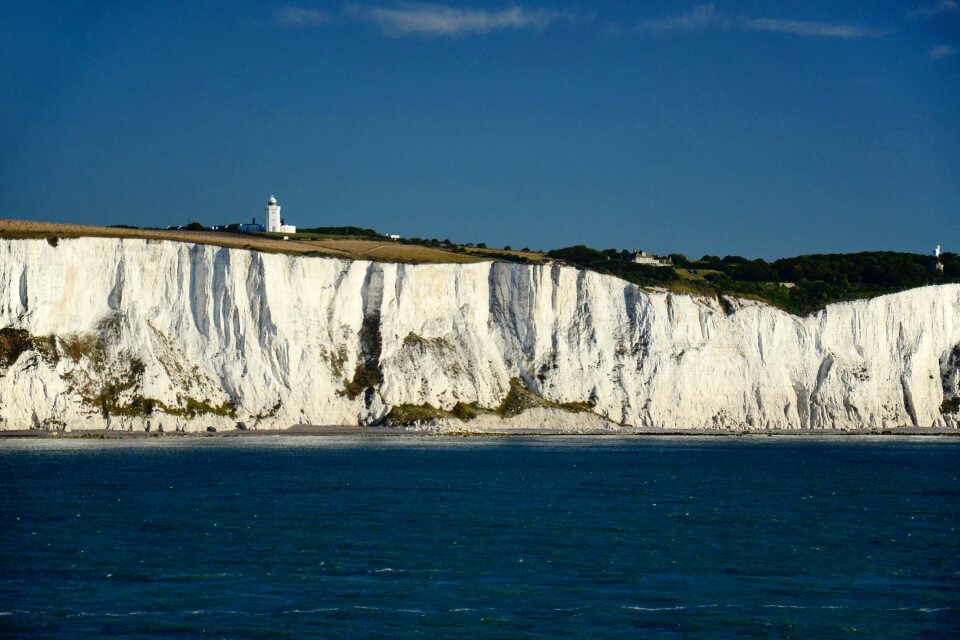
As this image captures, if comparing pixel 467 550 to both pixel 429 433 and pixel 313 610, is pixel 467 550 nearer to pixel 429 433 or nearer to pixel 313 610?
pixel 313 610

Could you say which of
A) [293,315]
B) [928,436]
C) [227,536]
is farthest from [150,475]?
[928,436]

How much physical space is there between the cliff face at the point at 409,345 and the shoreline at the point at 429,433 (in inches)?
41.3

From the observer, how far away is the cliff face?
236 ft

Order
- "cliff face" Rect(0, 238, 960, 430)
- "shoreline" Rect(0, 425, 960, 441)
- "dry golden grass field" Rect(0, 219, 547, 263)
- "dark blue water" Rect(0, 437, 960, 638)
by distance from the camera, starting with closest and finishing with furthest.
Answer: "dark blue water" Rect(0, 437, 960, 638)
"shoreline" Rect(0, 425, 960, 441)
"cliff face" Rect(0, 238, 960, 430)
"dry golden grass field" Rect(0, 219, 547, 263)

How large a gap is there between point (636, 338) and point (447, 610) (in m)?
64.6

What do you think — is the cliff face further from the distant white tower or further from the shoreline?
the distant white tower

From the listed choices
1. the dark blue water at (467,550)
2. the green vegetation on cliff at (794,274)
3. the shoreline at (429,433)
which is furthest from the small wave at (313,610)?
Result: the green vegetation on cliff at (794,274)

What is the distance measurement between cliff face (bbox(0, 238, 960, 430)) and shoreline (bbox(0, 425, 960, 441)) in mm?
1050

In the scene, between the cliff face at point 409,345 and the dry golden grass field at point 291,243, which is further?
the dry golden grass field at point 291,243

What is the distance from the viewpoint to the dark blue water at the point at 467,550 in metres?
23.1

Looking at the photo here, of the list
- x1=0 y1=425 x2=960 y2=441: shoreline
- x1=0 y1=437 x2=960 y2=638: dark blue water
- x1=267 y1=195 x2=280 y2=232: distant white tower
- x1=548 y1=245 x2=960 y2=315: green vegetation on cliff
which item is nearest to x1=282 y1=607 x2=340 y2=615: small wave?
x1=0 y1=437 x2=960 y2=638: dark blue water

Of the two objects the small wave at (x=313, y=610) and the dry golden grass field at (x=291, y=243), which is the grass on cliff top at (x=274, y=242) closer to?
the dry golden grass field at (x=291, y=243)

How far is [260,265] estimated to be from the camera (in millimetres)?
79312

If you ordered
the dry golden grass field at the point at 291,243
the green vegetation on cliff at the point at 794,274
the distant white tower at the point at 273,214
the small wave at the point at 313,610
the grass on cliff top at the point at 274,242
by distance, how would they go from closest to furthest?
the small wave at the point at 313,610, the grass on cliff top at the point at 274,242, the dry golden grass field at the point at 291,243, the green vegetation on cliff at the point at 794,274, the distant white tower at the point at 273,214
